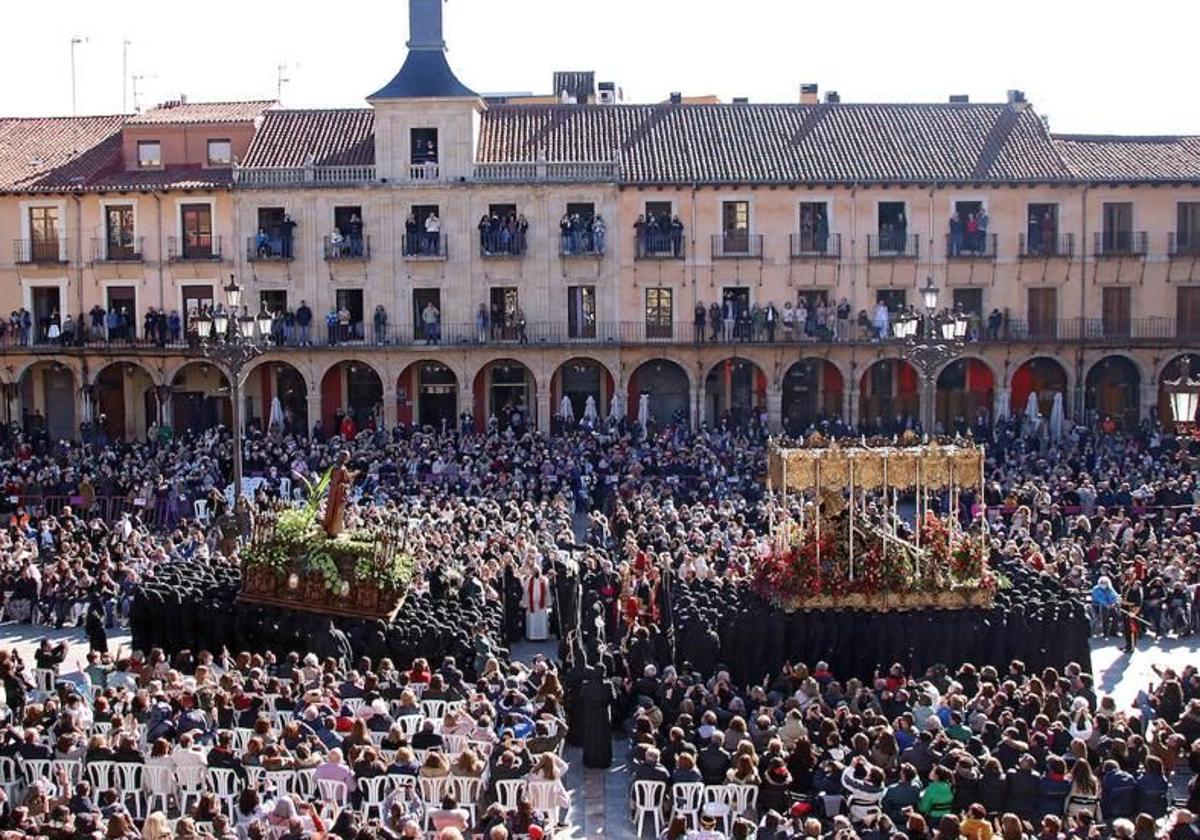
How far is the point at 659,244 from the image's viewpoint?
45688 millimetres

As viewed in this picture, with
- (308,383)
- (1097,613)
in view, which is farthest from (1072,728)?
(308,383)

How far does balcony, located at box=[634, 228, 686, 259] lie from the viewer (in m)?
45.6

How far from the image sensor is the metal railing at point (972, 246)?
45.9 m

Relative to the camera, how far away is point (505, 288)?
4575 cm

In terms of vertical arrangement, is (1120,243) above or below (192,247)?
below

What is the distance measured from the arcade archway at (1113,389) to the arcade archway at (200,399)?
998 inches

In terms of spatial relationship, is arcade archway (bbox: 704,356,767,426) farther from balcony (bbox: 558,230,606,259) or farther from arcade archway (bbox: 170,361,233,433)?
arcade archway (bbox: 170,361,233,433)

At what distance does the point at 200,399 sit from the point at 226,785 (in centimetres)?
3214

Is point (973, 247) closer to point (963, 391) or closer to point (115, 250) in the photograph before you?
point (963, 391)

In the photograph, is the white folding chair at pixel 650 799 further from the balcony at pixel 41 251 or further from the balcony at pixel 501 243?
the balcony at pixel 41 251

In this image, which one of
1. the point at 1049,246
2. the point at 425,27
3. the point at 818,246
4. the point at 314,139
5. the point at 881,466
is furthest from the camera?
the point at 314,139

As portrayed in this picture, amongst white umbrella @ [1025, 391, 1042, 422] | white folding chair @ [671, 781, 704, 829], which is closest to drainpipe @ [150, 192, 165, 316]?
white umbrella @ [1025, 391, 1042, 422]

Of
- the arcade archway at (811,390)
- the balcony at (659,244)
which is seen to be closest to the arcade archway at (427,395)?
the balcony at (659,244)

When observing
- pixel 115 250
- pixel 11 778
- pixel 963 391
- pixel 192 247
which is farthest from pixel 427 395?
pixel 11 778
